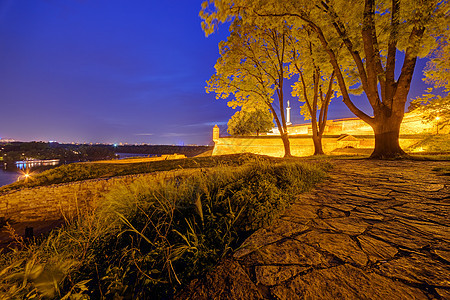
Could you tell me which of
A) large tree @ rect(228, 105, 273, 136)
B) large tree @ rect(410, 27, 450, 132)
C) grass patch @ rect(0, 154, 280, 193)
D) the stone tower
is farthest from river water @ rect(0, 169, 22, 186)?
large tree @ rect(410, 27, 450, 132)

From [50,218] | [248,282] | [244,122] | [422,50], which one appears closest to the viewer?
[248,282]

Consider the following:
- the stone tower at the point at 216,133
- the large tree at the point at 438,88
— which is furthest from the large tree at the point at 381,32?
the stone tower at the point at 216,133

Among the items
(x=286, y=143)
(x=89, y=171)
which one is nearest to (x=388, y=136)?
(x=286, y=143)

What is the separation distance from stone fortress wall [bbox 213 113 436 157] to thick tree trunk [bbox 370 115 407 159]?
9058mm

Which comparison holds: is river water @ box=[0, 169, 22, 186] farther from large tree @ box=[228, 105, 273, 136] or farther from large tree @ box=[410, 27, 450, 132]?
large tree @ box=[410, 27, 450, 132]

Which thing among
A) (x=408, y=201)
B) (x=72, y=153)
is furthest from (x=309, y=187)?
(x=72, y=153)

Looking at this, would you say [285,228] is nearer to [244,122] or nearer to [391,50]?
[391,50]

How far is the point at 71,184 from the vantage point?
21.6 feet

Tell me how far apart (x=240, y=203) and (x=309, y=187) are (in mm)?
1781

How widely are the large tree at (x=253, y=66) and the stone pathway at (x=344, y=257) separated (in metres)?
10.4

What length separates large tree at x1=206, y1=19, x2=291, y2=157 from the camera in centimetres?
1097

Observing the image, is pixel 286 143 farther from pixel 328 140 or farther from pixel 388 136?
pixel 328 140

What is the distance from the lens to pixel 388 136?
6797mm

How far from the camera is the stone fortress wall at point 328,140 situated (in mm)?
17297
